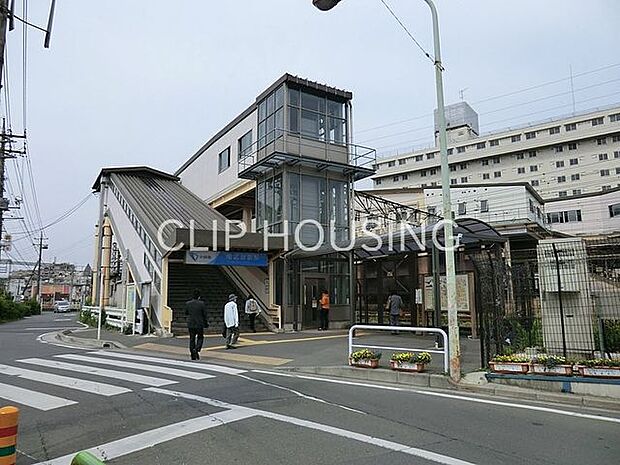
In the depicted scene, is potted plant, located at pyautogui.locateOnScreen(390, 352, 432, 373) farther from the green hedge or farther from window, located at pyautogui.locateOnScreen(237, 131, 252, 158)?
the green hedge

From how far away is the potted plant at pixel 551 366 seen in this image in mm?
8484

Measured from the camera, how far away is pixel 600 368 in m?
8.15

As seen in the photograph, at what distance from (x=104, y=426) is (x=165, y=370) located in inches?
182

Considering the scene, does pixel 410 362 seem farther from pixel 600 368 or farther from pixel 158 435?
pixel 158 435

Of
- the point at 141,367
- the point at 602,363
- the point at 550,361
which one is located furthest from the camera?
the point at 141,367

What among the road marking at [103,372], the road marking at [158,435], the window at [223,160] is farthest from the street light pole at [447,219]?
the window at [223,160]

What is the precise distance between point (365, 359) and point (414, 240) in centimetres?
735

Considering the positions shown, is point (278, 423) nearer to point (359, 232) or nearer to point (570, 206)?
point (359, 232)

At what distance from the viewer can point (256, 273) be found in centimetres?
2439

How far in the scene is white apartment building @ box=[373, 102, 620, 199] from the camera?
66688 millimetres

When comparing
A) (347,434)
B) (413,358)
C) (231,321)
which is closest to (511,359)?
(413,358)

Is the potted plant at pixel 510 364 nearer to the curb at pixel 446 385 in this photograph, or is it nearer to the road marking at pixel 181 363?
the curb at pixel 446 385

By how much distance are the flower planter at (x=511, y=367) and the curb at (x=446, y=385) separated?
324 millimetres

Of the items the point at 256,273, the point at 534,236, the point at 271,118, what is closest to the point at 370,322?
the point at 256,273
